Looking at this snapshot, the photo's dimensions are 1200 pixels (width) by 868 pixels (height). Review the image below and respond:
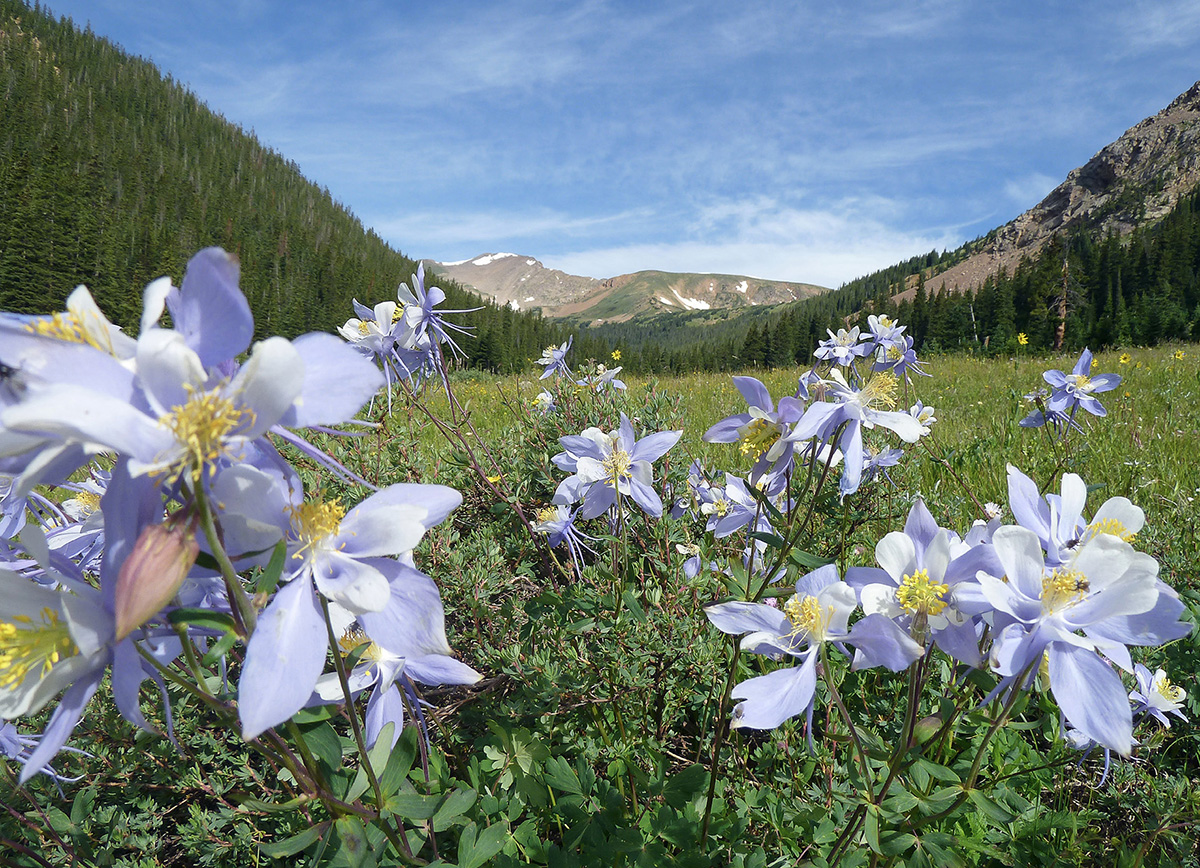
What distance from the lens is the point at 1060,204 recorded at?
133125 millimetres

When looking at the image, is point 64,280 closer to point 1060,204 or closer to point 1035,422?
point 1035,422

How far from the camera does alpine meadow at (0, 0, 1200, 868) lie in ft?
2.23

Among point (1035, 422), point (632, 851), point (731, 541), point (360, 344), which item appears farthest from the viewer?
point (1035, 422)

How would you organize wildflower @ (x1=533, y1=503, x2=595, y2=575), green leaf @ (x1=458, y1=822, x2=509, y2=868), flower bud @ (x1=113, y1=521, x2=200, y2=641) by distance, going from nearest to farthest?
flower bud @ (x1=113, y1=521, x2=200, y2=641)
green leaf @ (x1=458, y1=822, x2=509, y2=868)
wildflower @ (x1=533, y1=503, x2=595, y2=575)

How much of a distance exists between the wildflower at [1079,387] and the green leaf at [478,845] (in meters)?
3.72

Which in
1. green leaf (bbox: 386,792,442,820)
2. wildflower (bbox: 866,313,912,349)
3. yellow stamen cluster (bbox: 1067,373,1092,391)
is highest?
wildflower (bbox: 866,313,912,349)

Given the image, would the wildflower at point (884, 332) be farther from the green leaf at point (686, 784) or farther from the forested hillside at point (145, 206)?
the forested hillside at point (145, 206)

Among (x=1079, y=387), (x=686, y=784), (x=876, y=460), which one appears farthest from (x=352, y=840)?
(x=1079, y=387)

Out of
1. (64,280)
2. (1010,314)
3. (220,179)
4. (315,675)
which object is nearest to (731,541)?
(315,675)

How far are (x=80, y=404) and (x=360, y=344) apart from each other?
2.25 meters

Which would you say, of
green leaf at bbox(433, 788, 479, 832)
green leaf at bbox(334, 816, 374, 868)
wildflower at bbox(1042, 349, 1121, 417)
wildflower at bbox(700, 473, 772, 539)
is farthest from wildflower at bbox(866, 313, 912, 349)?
green leaf at bbox(334, 816, 374, 868)

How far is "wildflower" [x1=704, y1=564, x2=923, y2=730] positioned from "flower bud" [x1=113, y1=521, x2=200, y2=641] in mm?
882

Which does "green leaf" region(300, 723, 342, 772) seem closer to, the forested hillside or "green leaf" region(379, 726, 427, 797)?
"green leaf" region(379, 726, 427, 797)

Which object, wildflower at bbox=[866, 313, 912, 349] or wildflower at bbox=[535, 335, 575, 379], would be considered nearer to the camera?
wildflower at bbox=[866, 313, 912, 349]
